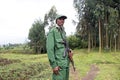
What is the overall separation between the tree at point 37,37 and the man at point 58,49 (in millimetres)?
51158

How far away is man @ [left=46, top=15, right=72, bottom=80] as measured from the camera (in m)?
7.44

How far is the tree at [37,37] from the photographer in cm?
5918

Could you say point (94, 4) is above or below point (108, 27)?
above

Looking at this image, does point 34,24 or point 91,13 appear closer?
point 91,13

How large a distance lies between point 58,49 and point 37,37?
52.3 meters

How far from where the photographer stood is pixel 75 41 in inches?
2303

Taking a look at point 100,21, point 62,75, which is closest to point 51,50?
point 62,75

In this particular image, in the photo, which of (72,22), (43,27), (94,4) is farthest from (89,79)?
(43,27)

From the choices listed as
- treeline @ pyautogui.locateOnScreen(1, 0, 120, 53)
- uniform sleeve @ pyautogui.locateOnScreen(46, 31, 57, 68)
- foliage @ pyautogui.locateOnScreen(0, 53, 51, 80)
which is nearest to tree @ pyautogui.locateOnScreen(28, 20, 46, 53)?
treeline @ pyautogui.locateOnScreen(1, 0, 120, 53)

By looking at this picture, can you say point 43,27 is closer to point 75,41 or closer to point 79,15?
point 75,41

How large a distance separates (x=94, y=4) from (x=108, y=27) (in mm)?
3984

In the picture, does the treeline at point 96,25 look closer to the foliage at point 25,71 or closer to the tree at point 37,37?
the tree at point 37,37

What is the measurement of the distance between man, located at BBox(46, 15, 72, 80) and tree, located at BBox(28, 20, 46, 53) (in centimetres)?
5116

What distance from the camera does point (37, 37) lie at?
59.8 metres
